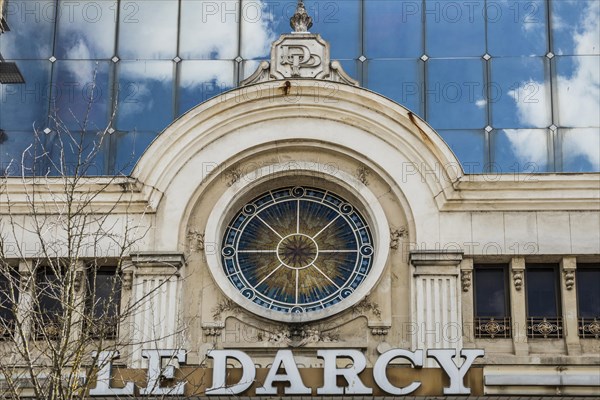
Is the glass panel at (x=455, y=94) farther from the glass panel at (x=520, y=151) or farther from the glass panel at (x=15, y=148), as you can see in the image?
the glass panel at (x=15, y=148)

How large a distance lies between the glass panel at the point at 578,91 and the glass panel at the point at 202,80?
740 cm

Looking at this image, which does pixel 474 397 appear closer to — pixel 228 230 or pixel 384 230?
pixel 384 230

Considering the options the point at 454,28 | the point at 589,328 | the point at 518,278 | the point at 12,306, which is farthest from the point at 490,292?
the point at 12,306

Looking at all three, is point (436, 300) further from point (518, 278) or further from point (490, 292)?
point (518, 278)

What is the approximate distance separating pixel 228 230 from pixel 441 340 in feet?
16.4

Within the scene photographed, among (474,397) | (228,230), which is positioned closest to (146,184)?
(228,230)

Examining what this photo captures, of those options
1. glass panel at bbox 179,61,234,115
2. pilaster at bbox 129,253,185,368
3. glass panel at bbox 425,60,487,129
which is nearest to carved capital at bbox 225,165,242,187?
pilaster at bbox 129,253,185,368

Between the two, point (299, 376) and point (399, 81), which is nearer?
point (299, 376)

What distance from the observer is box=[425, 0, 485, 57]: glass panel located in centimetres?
2948

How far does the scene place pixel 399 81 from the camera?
1149 inches

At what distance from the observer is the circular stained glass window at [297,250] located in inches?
1024

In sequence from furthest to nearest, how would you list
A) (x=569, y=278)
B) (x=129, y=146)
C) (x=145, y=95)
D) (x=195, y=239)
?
(x=145, y=95)
(x=129, y=146)
(x=195, y=239)
(x=569, y=278)

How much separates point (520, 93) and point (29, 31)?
1126cm

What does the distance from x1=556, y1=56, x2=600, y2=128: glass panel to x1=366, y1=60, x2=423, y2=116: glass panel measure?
10.3 ft
